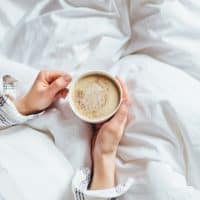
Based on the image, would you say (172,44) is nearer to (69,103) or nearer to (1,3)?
(69,103)

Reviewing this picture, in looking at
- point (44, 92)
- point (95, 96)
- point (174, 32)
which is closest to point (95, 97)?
point (95, 96)

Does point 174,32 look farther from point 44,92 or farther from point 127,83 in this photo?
point 44,92

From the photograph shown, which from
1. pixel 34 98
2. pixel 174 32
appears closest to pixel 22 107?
pixel 34 98

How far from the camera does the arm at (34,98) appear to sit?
0.79 metres

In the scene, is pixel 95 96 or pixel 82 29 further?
pixel 82 29

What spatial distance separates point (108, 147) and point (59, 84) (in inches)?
6.2

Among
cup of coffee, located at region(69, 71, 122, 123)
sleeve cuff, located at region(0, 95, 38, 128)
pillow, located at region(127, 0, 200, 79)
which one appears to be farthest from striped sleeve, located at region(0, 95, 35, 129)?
pillow, located at region(127, 0, 200, 79)

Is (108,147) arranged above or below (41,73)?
below

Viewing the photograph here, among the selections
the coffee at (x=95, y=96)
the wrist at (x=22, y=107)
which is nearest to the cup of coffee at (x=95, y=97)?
the coffee at (x=95, y=96)

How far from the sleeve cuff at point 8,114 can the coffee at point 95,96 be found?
4.6 inches

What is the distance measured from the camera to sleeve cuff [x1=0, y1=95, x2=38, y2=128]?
790 mm

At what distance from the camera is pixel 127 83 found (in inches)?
32.3

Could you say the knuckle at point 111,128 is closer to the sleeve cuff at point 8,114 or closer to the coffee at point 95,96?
the coffee at point 95,96

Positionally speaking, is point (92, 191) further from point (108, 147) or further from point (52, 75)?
point (52, 75)
